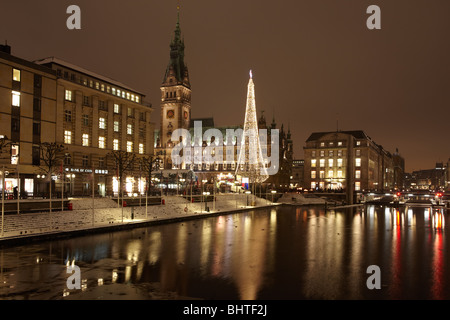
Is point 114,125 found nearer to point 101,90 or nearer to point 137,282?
point 101,90

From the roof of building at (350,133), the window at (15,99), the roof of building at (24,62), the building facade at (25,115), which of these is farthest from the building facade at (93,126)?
the roof of building at (350,133)

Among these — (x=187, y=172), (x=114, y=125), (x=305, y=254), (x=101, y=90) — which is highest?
(x=101, y=90)

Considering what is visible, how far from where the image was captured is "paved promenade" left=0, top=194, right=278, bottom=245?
28812mm

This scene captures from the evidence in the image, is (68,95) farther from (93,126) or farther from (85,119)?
(93,126)

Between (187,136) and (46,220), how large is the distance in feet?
395

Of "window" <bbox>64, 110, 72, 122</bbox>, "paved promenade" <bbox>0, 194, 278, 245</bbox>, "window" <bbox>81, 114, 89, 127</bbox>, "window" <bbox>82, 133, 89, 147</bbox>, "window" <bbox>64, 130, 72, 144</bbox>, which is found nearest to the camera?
"paved promenade" <bbox>0, 194, 278, 245</bbox>

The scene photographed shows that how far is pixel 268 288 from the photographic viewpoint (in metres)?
16.0

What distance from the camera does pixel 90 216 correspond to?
37.4 metres

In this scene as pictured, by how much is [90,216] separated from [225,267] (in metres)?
22.0

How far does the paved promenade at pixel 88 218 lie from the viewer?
28.8m

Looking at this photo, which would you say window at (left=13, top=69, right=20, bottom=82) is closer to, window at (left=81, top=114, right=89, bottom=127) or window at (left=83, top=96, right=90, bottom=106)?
window at (left=83, top=96, right=90, bottom=106)

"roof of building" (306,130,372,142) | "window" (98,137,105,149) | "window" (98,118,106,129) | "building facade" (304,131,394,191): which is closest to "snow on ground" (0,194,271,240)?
"window" (98,137,105,149)

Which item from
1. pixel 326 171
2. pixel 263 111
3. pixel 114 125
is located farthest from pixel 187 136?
pixel 114 125

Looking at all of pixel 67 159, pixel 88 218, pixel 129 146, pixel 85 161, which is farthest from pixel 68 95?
pixel 88 218
